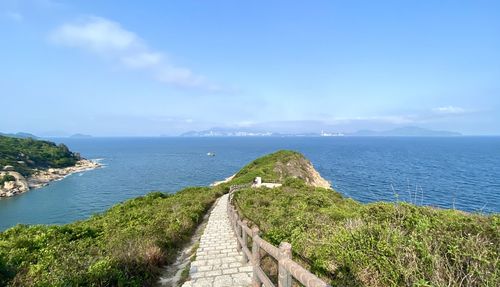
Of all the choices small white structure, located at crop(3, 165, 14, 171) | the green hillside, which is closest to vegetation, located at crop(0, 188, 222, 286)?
the green hillside

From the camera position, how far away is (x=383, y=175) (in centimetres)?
5700

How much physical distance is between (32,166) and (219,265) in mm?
81562

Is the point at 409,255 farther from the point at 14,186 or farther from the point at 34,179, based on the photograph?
the point at 34,179

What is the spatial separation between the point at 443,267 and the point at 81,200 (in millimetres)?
51996

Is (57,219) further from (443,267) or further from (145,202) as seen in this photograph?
(443,267)

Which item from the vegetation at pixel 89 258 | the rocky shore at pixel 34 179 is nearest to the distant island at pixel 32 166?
the rocky shore at pixel 34 179

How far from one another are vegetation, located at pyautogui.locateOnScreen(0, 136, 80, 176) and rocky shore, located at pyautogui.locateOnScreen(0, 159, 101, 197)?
2.33 meters

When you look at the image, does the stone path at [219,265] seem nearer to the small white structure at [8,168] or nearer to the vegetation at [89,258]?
the vegetation at [89,258]

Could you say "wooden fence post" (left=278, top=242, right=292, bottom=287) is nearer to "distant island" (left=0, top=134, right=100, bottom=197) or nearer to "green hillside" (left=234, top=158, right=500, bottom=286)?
"green hillside" (left=234, top=158, right=500, bottom=286)

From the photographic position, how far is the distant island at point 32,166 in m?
52.5

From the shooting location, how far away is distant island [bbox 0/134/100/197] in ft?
172

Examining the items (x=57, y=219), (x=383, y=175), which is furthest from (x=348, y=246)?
(x=383, y=175)

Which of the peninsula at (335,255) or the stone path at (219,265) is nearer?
the peninsula at (335,255)

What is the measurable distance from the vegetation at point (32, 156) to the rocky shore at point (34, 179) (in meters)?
2.33
